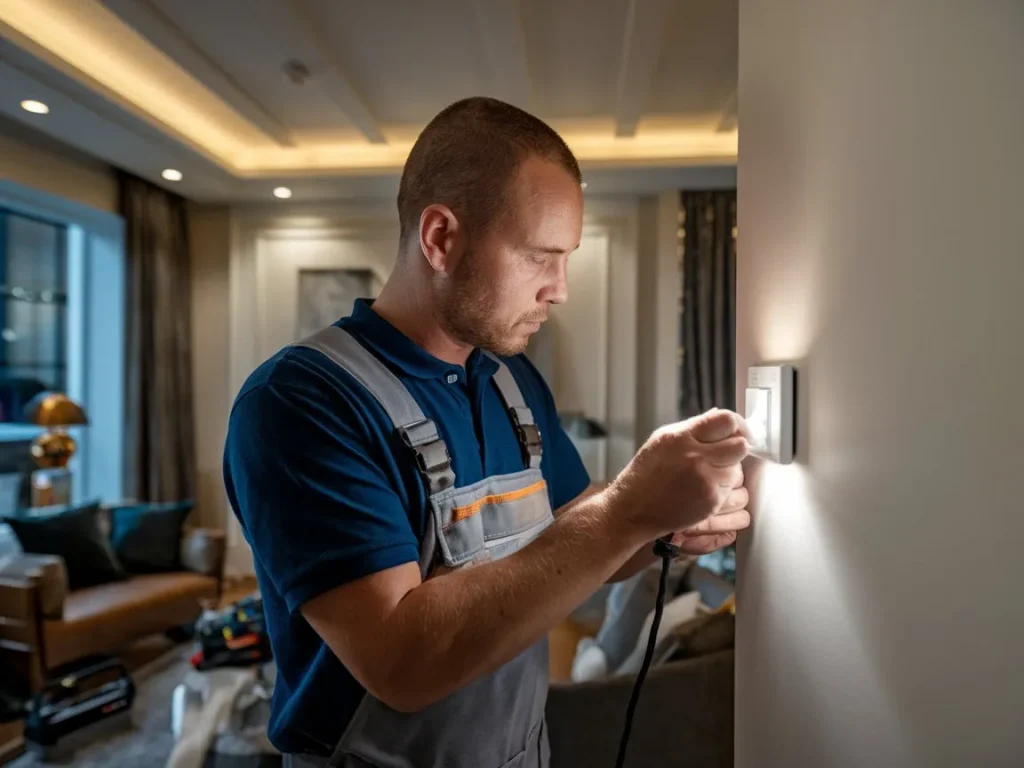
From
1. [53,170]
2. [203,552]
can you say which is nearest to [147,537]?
[203,552]

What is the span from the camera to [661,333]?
14.0 feet

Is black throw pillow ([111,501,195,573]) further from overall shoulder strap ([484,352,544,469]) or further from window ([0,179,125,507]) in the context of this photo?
overall shoulder strap ([484,352,544,469])

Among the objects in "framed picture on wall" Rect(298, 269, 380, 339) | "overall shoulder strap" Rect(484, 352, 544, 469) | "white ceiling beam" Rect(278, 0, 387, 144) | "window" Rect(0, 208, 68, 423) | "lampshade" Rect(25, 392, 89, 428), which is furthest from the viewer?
"framed picture on wall" Rect(298, 269, 380, 339)

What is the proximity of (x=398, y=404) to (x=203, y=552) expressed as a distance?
3.22 metres

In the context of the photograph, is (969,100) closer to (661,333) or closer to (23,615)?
(23,615)

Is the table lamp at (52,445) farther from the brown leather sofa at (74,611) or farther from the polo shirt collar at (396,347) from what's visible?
the polo shirt collar at (396,347)

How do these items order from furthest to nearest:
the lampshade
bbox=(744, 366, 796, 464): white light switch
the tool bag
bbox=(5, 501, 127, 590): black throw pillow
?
the lampshade
bbox=(5, 501, 127, 590): black throw pillow
the tool bag
bbox=(744, 366, 796, 464): white light switch

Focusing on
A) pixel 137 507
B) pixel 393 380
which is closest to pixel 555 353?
pixel 137 507

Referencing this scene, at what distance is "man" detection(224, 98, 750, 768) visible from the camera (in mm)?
684

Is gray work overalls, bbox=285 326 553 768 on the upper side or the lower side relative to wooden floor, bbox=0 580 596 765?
upper

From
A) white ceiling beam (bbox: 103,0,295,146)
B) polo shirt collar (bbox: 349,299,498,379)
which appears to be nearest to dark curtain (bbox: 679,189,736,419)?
white ceiling beam (bbox: 103,0,295,146)

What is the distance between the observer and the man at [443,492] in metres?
0.68

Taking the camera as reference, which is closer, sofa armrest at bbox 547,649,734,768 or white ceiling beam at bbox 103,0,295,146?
sofa armrest at bbox 547,649,734,768

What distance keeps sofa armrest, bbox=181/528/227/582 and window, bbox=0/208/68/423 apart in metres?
1.34
